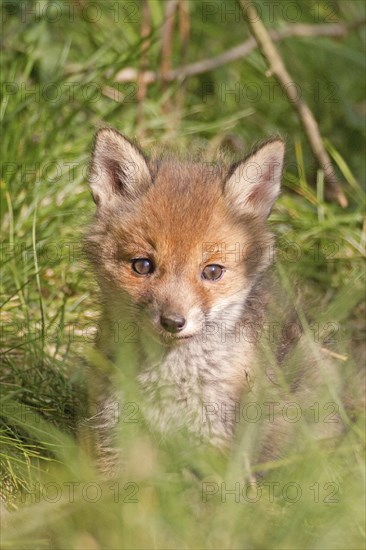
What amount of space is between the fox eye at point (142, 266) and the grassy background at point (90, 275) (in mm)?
424

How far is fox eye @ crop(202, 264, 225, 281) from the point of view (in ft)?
12.1

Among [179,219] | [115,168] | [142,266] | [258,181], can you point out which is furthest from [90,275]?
[258,181]

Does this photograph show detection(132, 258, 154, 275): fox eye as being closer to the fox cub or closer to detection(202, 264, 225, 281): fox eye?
the fox cub

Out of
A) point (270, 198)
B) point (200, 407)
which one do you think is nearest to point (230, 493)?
point (200, 407)

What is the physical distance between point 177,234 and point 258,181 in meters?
0.56

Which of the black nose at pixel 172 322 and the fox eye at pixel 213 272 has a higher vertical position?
the fox eye at pixel 213 272

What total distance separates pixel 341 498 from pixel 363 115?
14.4ft

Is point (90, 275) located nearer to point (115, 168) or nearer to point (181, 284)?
point (115, 168)

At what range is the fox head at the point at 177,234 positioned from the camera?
3605mm

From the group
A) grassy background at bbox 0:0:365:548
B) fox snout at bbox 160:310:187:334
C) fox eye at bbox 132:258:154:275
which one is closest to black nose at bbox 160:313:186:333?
fox snout at bbox 160:310:187:334

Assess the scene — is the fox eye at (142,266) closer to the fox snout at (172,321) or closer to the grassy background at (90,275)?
the fox snout at (172,321)

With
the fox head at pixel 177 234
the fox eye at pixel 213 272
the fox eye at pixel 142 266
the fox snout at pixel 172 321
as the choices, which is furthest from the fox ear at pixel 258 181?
the fox snout at pixel 172 321

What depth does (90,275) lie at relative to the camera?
4.30 meters

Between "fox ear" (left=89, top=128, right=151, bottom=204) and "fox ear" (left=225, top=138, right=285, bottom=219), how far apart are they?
39 cm
